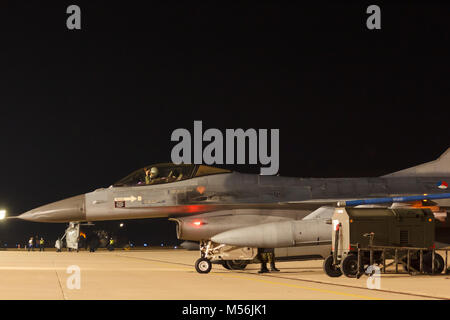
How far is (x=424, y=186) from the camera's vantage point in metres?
18.0

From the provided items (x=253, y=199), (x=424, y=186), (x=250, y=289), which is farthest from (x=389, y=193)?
(x=250, y=289)

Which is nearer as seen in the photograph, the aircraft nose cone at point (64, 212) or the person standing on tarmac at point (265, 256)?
the person standing on tarmac at point (265, 256)

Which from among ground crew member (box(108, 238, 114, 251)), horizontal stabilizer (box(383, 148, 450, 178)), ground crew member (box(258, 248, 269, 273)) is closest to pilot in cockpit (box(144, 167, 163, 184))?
ground crew member (box(258, 248, 269, 273))

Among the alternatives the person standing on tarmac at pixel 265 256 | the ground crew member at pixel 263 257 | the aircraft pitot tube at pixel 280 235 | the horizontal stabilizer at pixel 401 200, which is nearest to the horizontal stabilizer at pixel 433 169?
the horizontal stabilizer at pixel 401 200

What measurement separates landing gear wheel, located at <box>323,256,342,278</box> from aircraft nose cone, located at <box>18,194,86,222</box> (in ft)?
20.9

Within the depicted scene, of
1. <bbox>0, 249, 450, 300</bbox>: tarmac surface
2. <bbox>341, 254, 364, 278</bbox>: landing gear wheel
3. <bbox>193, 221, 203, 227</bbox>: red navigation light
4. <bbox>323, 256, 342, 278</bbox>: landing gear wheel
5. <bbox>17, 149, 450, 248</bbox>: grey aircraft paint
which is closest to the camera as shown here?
<bbox>0, 249, 450, 300</bbox>: tarmac surface

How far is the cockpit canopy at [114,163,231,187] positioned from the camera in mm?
16891

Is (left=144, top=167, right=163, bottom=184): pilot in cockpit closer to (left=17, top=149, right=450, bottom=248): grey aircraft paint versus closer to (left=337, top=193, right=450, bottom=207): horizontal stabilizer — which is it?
(left=17, top=149, right=450, bottom=248): grey aircraft paint

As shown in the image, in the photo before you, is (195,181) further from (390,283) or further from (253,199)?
(390,283)

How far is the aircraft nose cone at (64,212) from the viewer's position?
55.7 feet

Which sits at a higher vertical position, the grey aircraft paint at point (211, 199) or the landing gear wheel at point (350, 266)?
the grey aircraft paint at point (211, 199)

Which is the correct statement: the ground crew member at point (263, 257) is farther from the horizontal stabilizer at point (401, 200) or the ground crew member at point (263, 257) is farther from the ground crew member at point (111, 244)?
the ground crew member at point (111, 244)

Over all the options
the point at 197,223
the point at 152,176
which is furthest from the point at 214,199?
the point at 152,176

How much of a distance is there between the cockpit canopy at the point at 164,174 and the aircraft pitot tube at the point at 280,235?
116 inches
